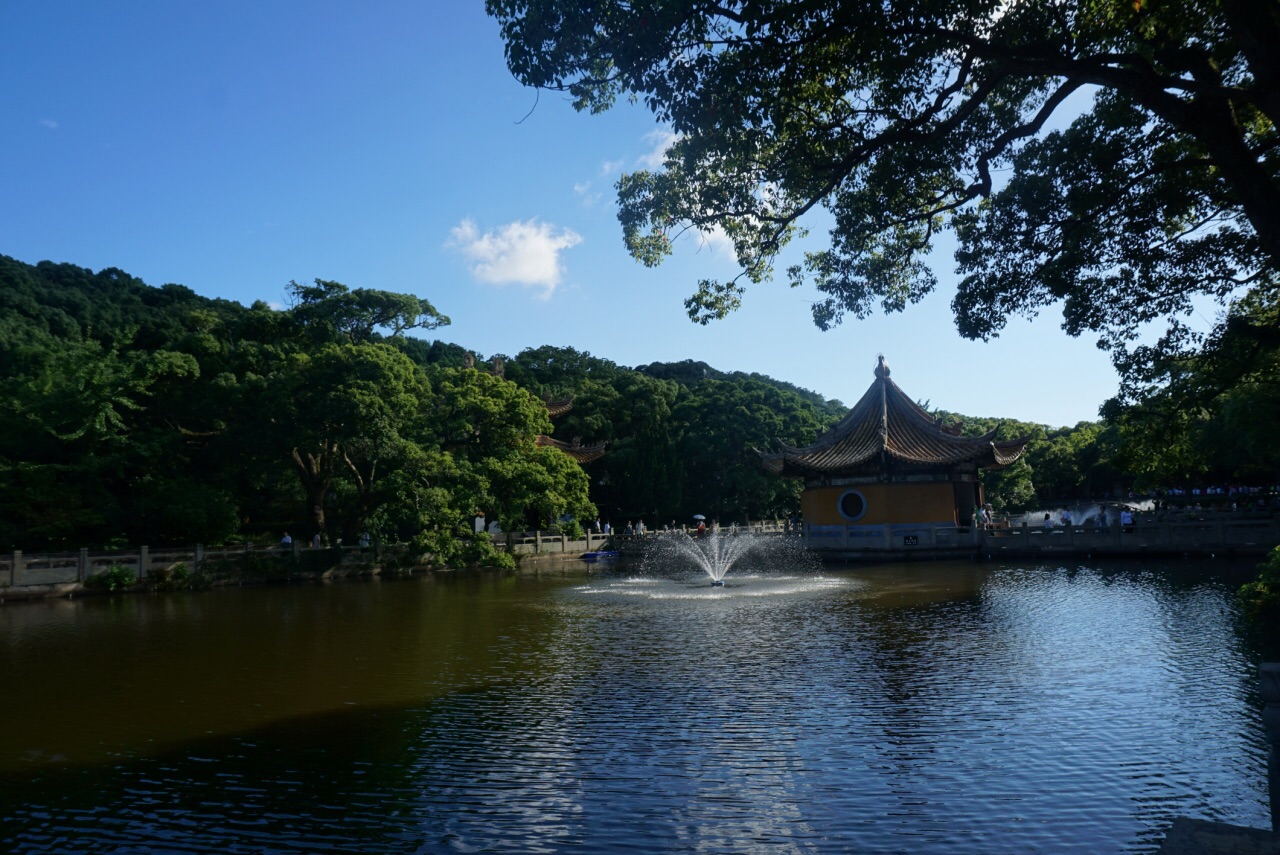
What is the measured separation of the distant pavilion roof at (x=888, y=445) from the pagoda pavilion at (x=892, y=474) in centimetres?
4

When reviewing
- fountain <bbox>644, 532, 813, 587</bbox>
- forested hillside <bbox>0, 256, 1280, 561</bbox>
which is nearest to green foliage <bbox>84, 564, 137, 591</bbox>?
forested hillside <bbox>0, 256, 1280, 561</bbox>

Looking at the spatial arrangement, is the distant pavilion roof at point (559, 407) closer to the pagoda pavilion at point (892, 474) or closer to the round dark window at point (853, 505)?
the pagoda pavilion at point (892, 474)

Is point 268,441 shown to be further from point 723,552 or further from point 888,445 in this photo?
point 888,445

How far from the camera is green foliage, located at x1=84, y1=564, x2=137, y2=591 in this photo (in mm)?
23650

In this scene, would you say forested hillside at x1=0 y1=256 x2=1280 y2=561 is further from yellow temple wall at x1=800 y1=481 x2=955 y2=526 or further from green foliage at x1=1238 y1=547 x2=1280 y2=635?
yellow temple wall at x1=800 y1=481 x2=955 y2=526

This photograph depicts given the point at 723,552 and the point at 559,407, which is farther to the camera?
the point at 559,407

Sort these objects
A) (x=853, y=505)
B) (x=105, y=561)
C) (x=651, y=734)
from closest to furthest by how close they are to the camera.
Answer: (x=651, y=734) < (x=105, y=561) < (x=853, y=505)

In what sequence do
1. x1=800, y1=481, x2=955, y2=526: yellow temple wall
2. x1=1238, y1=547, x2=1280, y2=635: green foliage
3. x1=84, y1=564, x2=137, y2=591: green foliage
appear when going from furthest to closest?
x1=800, y1=481, x2=955, y2=526: yellow temple wall
x1=84, y1=564, x2=137, y2=591: green foliage
x1=1238, y1=547, x2=1280, y2=635: green foliage

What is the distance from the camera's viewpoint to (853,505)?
3003cm

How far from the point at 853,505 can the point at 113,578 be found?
23866 millimetres

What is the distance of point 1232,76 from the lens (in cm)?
Result: 959

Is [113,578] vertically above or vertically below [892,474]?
below

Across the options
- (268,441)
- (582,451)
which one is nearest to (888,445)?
(582,451)

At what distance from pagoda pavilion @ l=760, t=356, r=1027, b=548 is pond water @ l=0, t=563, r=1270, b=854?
13.7 metres
